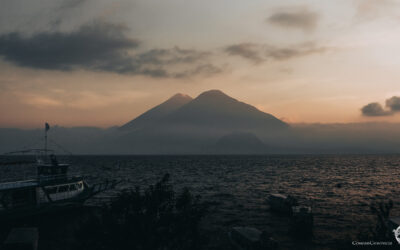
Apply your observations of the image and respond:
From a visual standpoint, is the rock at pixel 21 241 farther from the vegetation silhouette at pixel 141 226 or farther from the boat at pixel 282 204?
the boat at pixel 282 204

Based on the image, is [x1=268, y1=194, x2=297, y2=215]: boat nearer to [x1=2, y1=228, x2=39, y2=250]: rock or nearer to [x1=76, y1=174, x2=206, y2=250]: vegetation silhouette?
[x1=76, y1=174, x2=206, y2=250]: vegetation silhouette

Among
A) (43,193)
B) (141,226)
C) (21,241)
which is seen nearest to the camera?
(141,226)

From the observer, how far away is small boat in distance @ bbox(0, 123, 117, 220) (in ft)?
138

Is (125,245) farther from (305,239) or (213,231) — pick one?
(305,239)

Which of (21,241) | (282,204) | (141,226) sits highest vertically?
(141,226)

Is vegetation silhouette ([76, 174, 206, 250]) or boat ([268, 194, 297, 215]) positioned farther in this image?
boat ([268, 194, 297, 215])

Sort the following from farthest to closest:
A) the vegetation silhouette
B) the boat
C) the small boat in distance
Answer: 1. the boat
2. the small boat in distance
3. the vegetation silhouette

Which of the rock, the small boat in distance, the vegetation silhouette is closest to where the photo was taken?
the vegetation silhouette

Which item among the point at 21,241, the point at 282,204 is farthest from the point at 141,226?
the point at 282,204

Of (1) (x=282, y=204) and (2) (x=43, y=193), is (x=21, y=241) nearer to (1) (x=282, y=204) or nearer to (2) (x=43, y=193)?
(2) (x=43, y=193)

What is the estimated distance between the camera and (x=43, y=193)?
150 feet

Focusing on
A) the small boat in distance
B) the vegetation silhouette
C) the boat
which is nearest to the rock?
the vegetation silhouette

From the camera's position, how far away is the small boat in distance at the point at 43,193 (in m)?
42.1

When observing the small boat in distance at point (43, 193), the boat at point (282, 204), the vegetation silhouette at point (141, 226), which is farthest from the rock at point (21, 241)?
the boat at point (282, 204)
